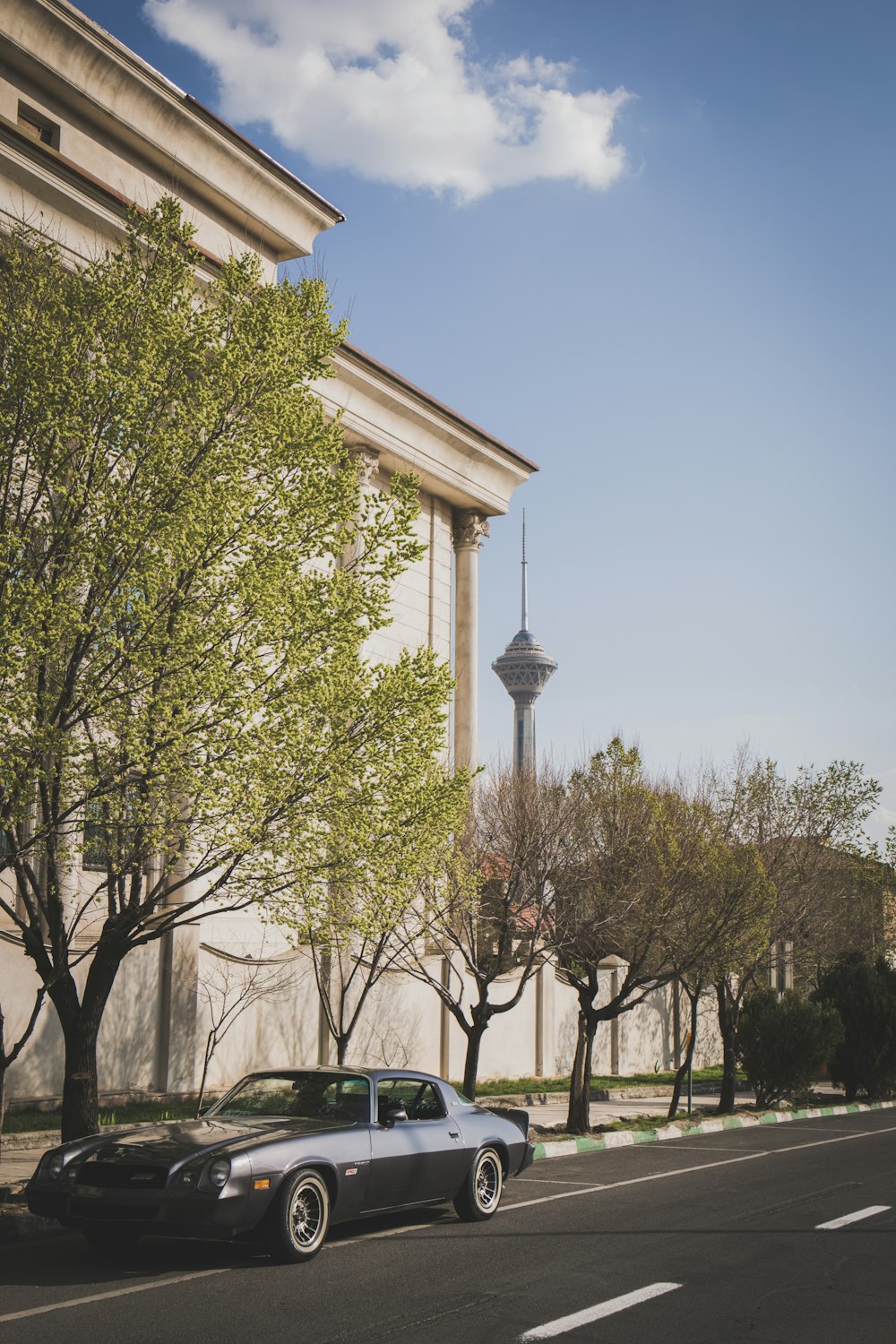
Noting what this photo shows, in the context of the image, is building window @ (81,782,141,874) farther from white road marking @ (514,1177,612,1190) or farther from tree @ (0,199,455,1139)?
white road marking @ (514,1177,612,1190)

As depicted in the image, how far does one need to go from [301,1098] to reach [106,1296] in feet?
8.60

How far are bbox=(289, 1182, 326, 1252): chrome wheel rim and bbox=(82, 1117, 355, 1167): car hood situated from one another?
384mm

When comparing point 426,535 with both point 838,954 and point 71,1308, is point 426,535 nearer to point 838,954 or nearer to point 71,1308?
point 838,954

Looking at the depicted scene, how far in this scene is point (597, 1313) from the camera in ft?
24.7

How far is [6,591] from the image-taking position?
35.4ft

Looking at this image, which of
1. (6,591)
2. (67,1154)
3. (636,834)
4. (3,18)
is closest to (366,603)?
(6,591)

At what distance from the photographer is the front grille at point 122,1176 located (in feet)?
27.7

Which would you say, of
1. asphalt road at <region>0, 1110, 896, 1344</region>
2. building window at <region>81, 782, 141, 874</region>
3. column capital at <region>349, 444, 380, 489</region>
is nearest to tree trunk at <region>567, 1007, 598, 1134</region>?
asphalt road at <region>0, 1110, 896, 1344</region>

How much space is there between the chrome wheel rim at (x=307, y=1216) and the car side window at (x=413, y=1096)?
4.10ft

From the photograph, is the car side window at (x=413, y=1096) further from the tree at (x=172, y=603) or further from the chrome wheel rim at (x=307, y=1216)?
the tree at (x=172, y=603)

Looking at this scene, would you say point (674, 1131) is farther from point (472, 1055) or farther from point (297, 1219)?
point (297, 1219)

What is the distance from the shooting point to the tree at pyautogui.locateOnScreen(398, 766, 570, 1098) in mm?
19984

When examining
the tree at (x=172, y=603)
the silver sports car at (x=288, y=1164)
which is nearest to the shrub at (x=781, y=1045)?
the tree at (x=172, y=603)

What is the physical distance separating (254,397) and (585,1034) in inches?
509
